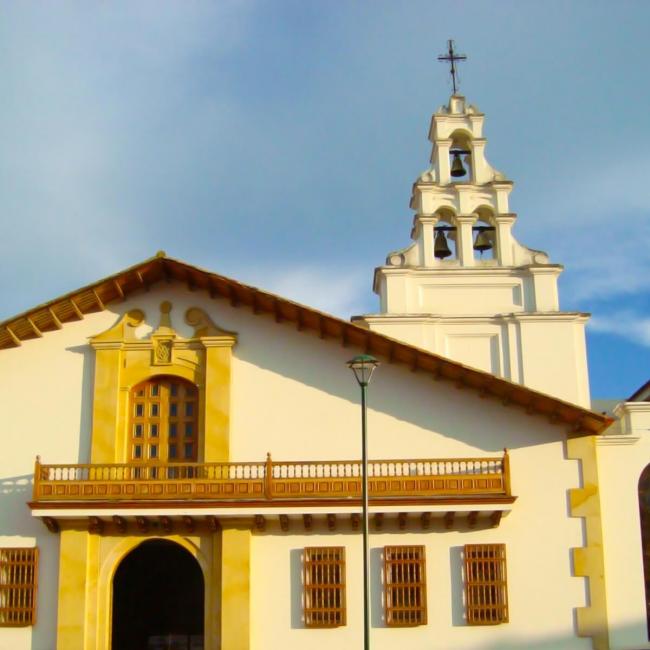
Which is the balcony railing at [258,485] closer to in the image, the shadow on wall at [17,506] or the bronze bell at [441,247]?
the shadow on wall at [17,506]

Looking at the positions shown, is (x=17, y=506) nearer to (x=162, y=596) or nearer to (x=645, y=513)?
(x=162, y=596)

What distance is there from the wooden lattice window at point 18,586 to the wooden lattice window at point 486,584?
391 inches

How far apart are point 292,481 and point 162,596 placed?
996cm

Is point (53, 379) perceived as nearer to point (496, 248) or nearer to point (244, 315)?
point (244, 315)

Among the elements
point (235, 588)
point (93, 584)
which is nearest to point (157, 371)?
point (93, 584)

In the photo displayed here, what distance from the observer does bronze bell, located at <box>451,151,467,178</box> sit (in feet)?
122

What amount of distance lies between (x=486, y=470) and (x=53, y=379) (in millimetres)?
10655

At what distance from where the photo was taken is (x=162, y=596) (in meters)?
32.5

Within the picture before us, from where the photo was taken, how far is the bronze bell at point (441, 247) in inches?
1410

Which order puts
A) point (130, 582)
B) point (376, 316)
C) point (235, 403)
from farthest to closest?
point (376, 316) < point (130, 582) < point (235, 403)

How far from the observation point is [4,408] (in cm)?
2638

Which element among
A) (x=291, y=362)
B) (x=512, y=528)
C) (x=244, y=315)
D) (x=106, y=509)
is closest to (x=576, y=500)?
(x=512, y=528)

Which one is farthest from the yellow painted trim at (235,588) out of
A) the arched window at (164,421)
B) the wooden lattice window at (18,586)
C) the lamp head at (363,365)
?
the lamp head at (363,365)

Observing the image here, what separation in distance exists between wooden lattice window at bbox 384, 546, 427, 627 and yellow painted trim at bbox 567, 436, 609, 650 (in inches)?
140
